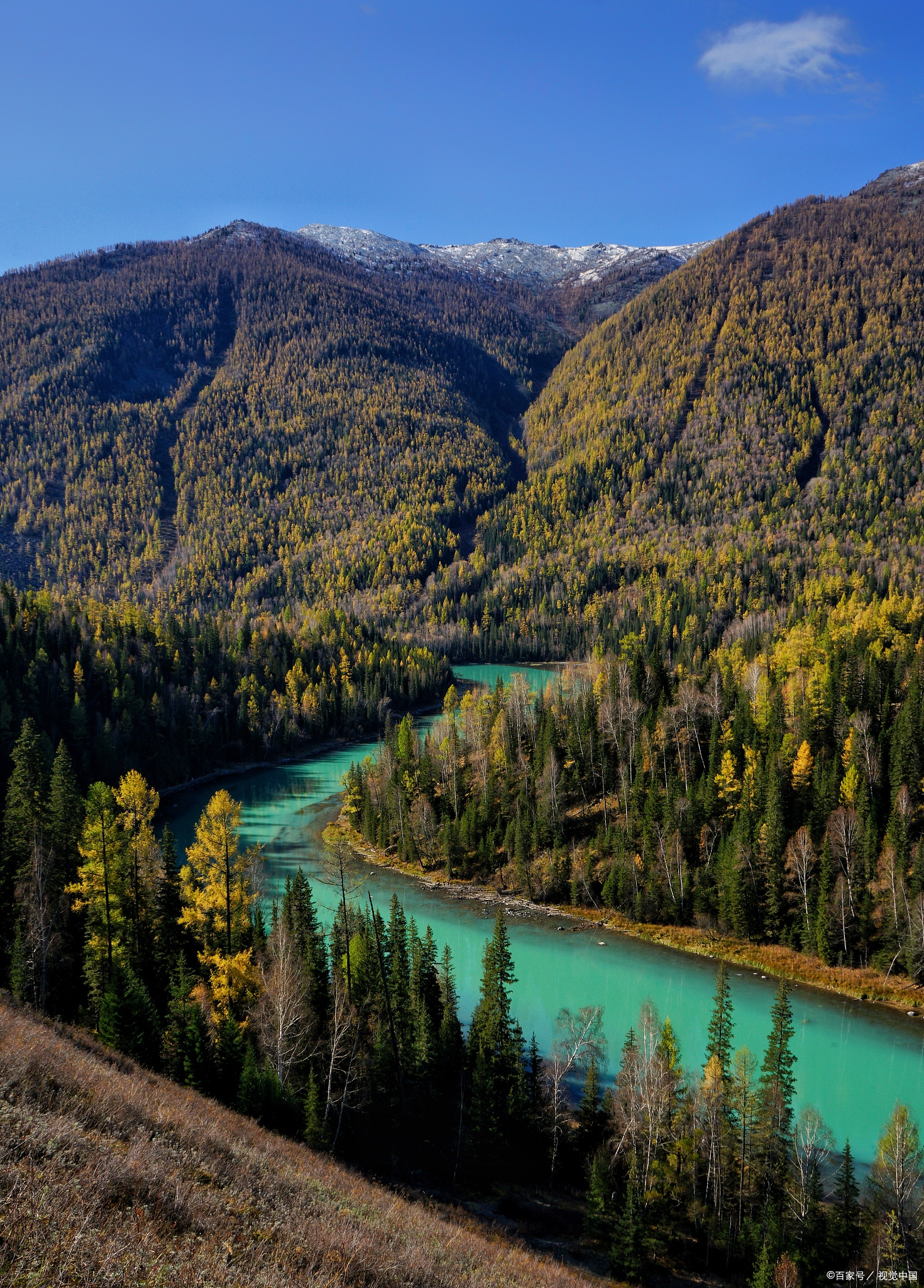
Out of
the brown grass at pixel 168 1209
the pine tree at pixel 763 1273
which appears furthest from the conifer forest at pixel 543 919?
the brown grass at pixel 168 1209

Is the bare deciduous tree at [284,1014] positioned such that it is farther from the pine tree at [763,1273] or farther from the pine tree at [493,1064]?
the pine tree at [763,1273]

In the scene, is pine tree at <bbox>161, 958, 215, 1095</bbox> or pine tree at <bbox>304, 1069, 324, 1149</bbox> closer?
pine tree at <bbox>304, 1069, 324, 1149</bbox>

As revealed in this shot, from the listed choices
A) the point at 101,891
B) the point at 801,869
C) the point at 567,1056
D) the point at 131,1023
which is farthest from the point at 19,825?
the point at 801,869

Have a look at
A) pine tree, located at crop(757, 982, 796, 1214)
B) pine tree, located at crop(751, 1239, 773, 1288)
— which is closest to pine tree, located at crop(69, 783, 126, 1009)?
pine tree, located at crop(751, 1239, 773, 1288)

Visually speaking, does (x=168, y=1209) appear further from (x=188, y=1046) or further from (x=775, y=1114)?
(x=775, y=1114)

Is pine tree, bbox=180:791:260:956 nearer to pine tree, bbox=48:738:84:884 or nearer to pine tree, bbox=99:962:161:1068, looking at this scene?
pine tree, bbox=99:962:161:1068

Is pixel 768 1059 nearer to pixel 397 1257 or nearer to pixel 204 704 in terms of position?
pixel 397 1257
